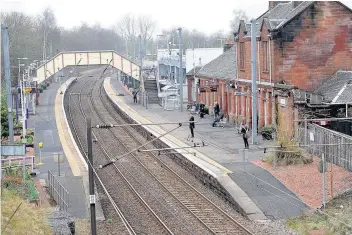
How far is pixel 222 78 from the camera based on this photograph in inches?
1693

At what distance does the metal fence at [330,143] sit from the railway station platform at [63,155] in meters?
7.60

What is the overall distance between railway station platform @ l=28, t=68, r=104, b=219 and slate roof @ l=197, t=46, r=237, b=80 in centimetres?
1059

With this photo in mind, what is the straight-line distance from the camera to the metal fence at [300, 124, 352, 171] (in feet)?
76.3

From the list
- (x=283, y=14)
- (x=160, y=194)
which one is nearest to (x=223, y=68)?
(x=283, y=14)

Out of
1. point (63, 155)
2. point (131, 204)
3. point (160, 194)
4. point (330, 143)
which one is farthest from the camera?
point (63, 155)

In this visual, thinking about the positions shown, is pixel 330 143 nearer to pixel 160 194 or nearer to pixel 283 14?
pixel 160 194

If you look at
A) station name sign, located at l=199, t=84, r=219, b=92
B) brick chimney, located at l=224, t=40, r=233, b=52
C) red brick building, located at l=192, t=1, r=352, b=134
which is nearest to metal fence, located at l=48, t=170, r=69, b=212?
red brick building, located at l=192, t=1, r=352, b=134

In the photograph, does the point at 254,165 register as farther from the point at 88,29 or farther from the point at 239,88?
the point at 88,29

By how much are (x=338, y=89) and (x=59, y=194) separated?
15020mm

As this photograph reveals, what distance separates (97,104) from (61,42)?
36526mm

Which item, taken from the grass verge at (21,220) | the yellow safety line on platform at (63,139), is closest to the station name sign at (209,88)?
the yellow safety line on platform at (63,139)

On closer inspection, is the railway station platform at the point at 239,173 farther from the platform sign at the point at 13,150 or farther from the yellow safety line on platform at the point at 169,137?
the platform sign at the point at 13,150

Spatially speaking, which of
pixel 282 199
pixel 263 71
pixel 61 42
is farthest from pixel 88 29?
pixel 282 199

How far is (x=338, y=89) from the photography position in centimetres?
3036
